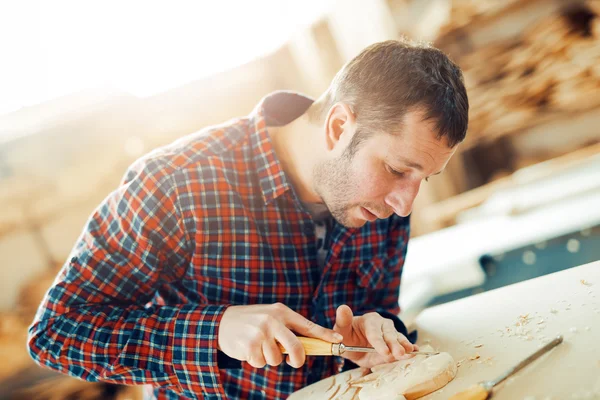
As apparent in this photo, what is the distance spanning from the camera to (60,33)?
2834mm

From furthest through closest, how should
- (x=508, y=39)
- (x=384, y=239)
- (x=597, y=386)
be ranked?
(x=508, y=39) → (x=384, y=239) → (x=597, y=386)

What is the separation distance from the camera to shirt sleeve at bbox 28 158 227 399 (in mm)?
1192

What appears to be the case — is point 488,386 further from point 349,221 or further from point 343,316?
point 349,221

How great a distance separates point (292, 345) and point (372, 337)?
10.3 inches

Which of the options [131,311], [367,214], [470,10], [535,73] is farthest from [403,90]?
[535,73]

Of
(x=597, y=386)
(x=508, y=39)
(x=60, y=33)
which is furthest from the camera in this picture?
(x=508, y=39)

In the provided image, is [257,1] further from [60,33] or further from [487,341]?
[487,341]

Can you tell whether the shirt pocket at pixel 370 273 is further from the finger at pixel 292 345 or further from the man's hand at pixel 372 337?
the finger at pixel 292 345

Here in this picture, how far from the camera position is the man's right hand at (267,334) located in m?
1.03

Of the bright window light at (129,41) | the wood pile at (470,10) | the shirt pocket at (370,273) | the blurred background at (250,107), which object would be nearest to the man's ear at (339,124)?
the shirt pocket at (370,273)

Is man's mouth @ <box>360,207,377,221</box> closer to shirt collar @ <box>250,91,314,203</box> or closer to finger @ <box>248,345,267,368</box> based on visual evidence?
shirt collar @ <box>250,91,314,203</box>

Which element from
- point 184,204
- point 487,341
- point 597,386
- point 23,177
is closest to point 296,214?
point 184,204

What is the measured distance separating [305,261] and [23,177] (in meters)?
2.13

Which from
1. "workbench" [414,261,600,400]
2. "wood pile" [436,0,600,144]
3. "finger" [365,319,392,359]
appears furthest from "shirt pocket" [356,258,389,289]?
"wood pile" [436,0,600,144]
